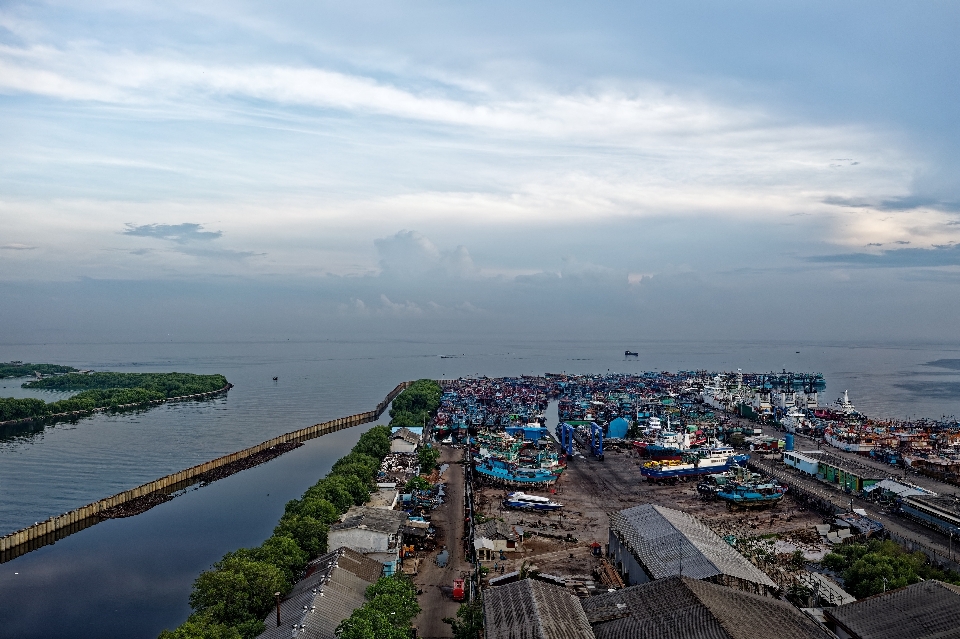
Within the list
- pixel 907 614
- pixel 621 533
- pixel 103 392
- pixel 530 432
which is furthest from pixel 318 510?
pixel 103 392

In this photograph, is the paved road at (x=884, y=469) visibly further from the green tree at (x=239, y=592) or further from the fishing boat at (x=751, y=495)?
the green tree at (x=239, y=592)

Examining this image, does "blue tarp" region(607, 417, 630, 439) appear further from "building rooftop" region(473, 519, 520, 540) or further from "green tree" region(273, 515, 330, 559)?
"green tree" region(273, 515, 330, 559)

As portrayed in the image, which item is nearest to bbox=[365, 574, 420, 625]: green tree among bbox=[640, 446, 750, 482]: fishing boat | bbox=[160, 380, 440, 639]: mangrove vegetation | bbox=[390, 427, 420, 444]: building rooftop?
bbox=[160, 380, 440, 639]: mangrove vegetation

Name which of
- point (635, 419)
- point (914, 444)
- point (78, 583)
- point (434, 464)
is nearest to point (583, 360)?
point (635, 419)

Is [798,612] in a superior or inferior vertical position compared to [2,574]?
superior

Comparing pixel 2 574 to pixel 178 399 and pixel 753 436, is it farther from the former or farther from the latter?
pixel 178 399

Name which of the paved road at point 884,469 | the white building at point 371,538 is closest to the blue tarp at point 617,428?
the paved road at point 884,469
